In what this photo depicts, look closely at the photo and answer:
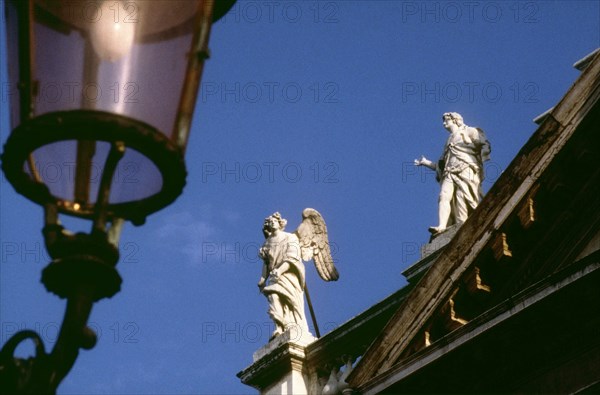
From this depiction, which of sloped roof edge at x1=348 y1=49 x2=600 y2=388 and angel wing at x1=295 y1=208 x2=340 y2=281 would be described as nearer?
sloped roof edge at x1=348 y1=49 x2=600 y2=388

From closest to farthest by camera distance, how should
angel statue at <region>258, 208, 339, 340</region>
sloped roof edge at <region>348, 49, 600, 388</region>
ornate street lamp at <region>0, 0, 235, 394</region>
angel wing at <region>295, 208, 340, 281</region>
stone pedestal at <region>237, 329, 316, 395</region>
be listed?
ornate street lamp at <region>0, 0, 235, 394</region> → sloped roof edge at <region>348, 49, 600, 388</region> → stone pedestal at <region>237, 329, 316, 395</region> → angel statue at <region>258, 208, 339, 340</region> → angel wing at <region>295, 208, 340, 281</region>

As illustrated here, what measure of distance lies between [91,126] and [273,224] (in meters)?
13.1

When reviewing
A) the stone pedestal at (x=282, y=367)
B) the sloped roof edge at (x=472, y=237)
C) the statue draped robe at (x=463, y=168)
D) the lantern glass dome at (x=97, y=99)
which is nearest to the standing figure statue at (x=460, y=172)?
the statue draped robe at (x=463, y=168)

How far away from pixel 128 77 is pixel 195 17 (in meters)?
0.47

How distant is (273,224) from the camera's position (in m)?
18.7

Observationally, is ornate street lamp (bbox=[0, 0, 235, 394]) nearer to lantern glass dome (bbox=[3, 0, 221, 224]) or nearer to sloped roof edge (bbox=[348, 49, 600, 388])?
lantern glass dome (bbox=[3, 0, 221, 224])

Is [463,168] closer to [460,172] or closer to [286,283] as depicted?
[460,172]

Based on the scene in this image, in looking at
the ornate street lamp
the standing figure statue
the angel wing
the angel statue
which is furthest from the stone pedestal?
the ornate street lamp

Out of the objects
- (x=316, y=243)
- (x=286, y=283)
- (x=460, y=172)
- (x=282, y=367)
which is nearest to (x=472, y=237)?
(x=460, y=172)

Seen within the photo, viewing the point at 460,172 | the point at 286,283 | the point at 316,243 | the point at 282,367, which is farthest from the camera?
the point at 316,243

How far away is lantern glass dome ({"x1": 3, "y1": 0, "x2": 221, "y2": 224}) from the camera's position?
5.60 m

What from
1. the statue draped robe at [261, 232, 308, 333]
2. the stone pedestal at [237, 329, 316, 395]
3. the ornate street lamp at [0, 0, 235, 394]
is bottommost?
the ornate street lamp at [0, 0, 235, 394]

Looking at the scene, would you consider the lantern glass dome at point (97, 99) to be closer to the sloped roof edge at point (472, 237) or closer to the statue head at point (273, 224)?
the sloped roof edge at point (472, 237)

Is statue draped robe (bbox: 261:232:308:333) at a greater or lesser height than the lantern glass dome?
greater
